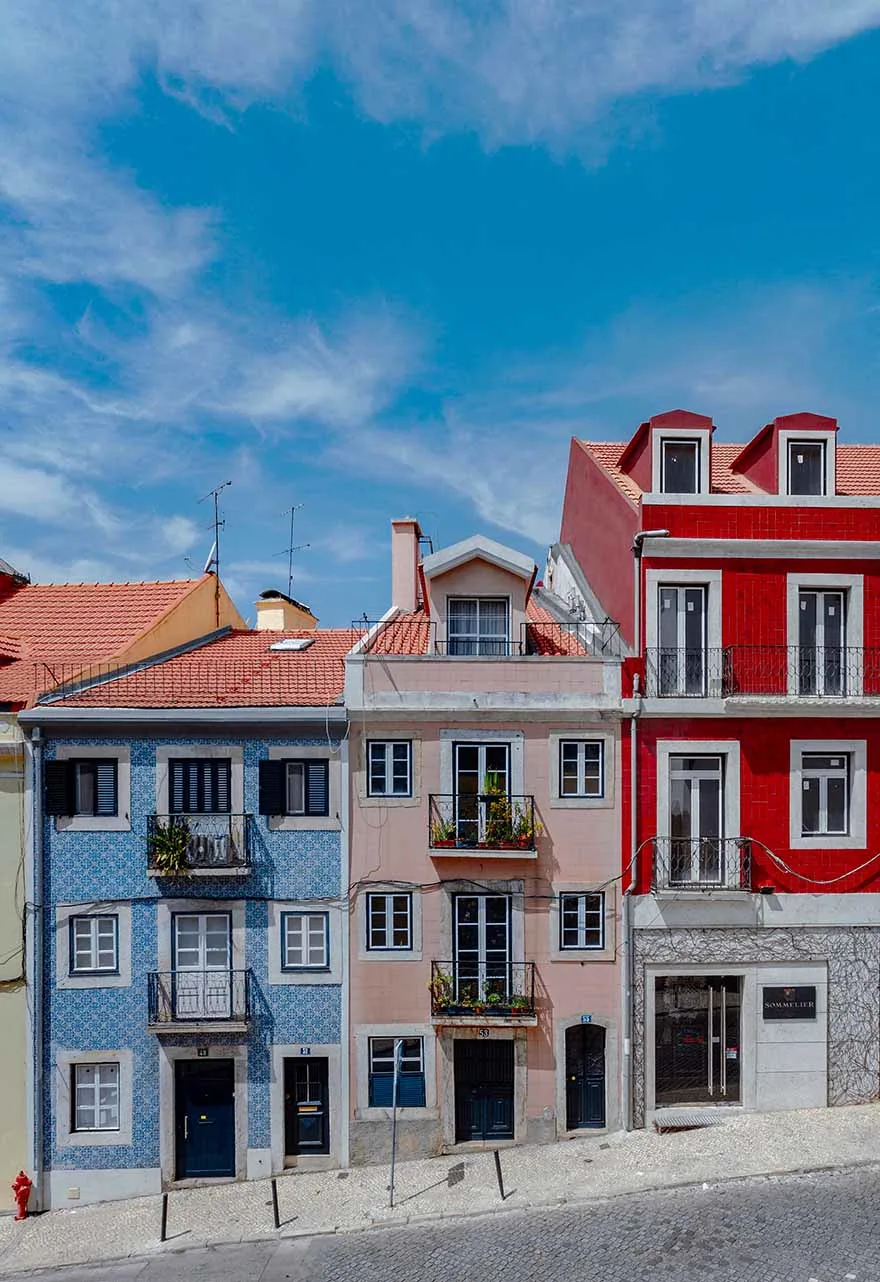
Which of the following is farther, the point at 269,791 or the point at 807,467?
the point at 807,467

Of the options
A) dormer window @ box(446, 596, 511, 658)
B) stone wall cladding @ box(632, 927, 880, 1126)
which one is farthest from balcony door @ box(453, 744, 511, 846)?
stone wall cladding @ box(632, 927, 880, 1126)

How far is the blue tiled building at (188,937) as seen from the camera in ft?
54.3

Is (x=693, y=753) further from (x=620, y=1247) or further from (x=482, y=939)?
(x=620, y=1247)

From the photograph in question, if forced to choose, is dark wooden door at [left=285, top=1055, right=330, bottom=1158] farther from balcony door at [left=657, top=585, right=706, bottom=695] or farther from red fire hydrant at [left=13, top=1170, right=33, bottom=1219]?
balcony door at [left=657, top=585, right=706, bottom=695]

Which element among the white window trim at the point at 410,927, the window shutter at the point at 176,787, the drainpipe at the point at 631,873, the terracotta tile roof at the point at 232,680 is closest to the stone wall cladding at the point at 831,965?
the drainpipe at the point at 631,873

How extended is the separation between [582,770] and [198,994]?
913 cm

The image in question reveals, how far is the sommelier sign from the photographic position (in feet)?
55.6

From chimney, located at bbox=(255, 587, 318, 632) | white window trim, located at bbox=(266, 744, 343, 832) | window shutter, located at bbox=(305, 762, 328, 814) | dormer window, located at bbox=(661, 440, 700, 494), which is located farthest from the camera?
chimney, located at bbox=(255, 587, 318, 632)

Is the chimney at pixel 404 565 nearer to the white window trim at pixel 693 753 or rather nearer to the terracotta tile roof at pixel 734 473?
the terracotta tile roof at pixel 734 473

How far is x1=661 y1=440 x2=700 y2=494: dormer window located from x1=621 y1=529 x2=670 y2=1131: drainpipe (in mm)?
1723

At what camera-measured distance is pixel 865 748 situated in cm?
1725

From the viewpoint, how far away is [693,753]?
1714 cm

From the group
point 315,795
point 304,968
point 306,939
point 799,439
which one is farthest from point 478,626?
point 799,439

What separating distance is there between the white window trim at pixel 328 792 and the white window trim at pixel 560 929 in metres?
4.83
